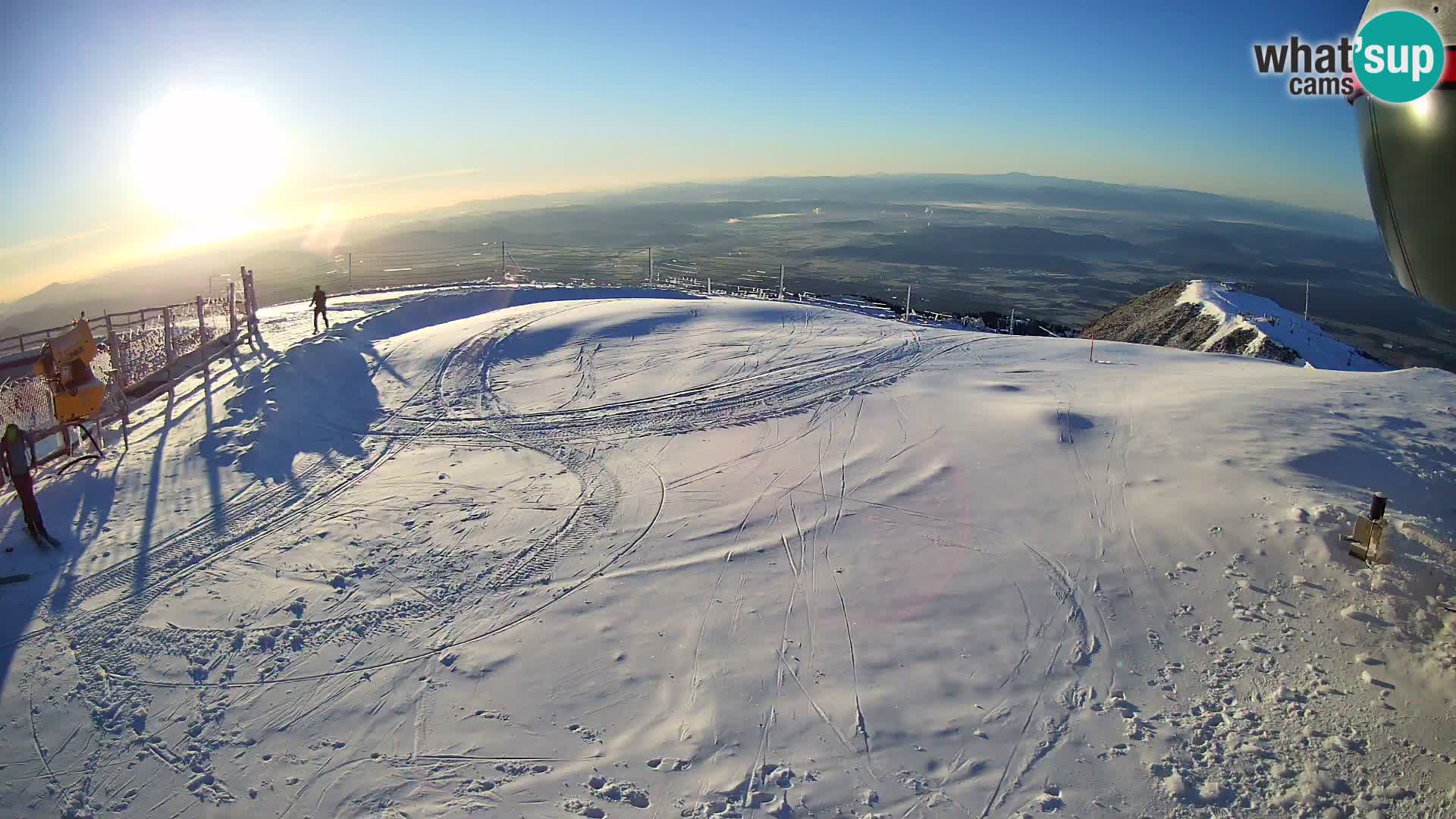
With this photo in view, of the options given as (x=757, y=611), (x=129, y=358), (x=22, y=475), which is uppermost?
(x=129, y=358)

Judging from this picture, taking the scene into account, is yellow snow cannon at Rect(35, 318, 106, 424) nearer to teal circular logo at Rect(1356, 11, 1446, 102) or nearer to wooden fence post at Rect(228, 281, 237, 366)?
wooden fence post at Rect(228, 281, 237, 366)

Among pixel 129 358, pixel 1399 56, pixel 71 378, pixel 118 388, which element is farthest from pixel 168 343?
pixel 1399 56

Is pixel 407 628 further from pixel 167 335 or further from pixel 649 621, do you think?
pixel 167 335

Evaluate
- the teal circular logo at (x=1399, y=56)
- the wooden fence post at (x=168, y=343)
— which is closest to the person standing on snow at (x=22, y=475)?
the wooden fence post at (x=168, y=343)

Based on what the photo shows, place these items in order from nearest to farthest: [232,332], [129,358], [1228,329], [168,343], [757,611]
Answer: [757,611]
[168,343]
[129,358]
[232,332]
[1228,329]

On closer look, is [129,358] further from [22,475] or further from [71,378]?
[22,475]

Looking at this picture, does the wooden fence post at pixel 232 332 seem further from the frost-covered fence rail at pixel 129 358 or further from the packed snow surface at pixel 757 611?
the packed snow surface at pixel 757 611
